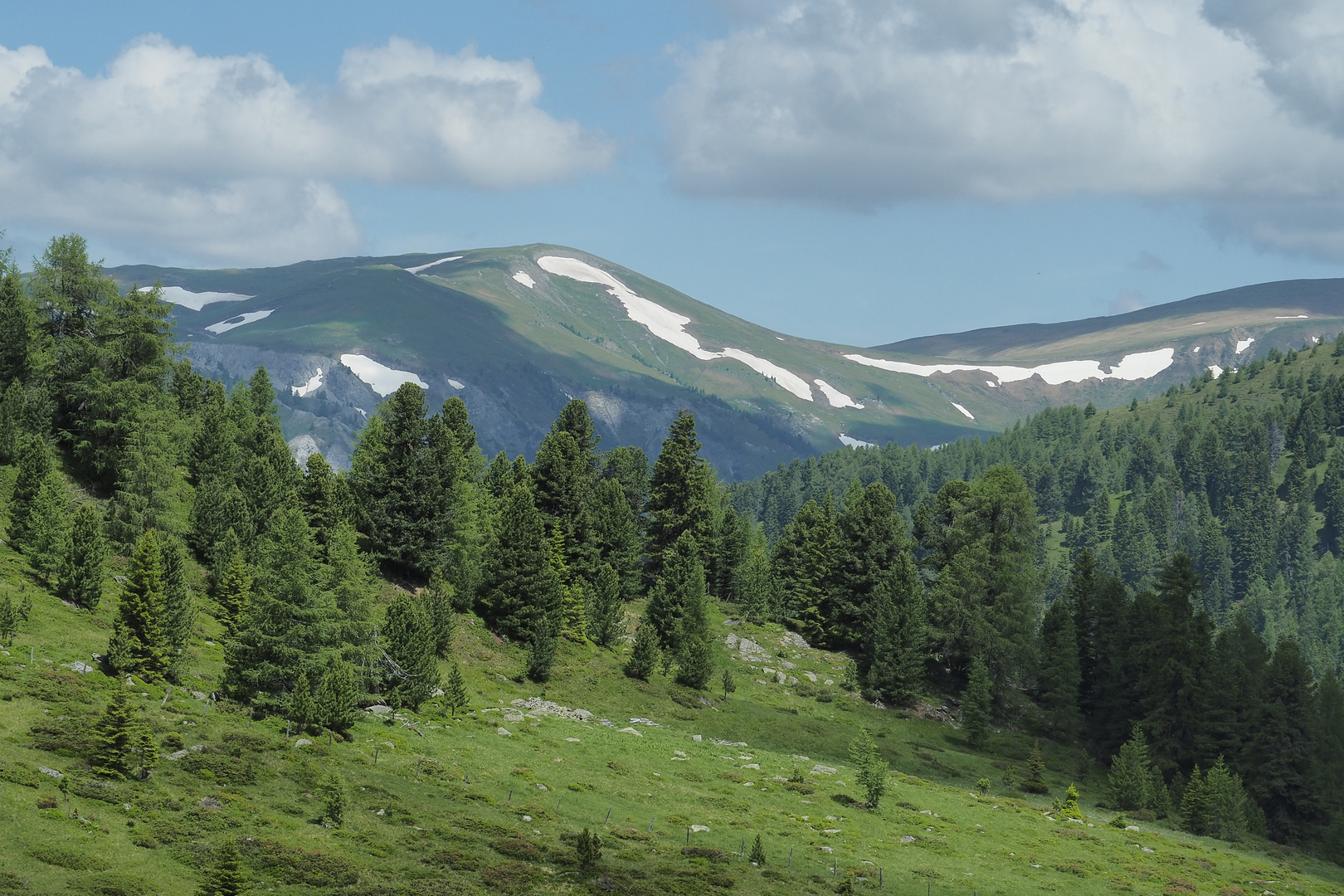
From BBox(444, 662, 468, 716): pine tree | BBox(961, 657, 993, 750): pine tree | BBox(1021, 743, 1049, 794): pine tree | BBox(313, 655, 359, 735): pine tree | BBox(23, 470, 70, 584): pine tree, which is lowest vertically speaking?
BBox(1021, 743, 1049, 794): pine tree

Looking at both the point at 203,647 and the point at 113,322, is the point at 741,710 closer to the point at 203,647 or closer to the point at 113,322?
the point at 203,647

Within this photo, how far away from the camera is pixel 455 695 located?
219ft

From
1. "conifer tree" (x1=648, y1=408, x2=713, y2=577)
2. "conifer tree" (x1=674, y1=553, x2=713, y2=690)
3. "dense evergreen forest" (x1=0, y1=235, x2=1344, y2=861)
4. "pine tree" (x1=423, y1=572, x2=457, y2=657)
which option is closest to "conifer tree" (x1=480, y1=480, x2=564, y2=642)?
"dense evergreen forest" (x1=0, y1=235, x2=1344, y2=861)

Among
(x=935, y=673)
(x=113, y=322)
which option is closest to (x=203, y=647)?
(x=113, y=322)

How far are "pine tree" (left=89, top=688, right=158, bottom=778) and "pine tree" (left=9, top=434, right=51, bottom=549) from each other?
97.6ft

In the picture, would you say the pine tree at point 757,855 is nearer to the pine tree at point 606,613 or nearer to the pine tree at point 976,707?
Answer: the pine tree at point 606,613

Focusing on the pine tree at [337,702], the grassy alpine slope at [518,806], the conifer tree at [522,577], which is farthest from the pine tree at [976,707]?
the pine tree at [337,702]

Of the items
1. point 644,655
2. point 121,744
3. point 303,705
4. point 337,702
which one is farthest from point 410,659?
point 644,655

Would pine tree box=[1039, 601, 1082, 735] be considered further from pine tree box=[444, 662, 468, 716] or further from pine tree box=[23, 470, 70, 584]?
pine tree box=[23, 470, 70, 584]

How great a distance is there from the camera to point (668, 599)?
95938 millimetres

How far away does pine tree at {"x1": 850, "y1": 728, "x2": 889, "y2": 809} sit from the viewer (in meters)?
64.2

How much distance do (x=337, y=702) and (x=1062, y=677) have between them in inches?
2744

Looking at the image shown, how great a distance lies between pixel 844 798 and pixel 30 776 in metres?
40.8

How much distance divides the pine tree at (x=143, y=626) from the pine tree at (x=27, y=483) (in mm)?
Answer: 15484
